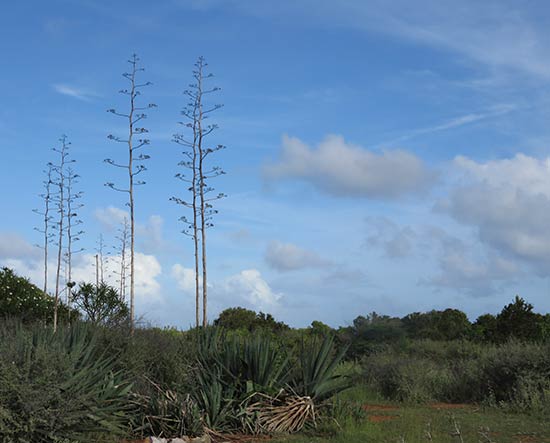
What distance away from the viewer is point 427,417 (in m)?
14.3

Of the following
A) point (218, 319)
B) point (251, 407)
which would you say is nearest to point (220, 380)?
point (251, 407)

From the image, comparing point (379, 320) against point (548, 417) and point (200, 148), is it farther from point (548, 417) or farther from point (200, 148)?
point (548, 417)

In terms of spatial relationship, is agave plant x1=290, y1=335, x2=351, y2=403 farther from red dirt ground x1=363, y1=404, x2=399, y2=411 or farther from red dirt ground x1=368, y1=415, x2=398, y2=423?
red dirt ground x1=363, y1=404, x2=399, y2=411

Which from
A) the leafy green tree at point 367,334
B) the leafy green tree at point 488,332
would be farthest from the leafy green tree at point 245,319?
the leafy green tree at point 488,332

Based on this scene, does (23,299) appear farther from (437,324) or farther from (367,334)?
(437,324)

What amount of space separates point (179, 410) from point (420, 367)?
9370 millimetres

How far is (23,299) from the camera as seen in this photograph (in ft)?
114

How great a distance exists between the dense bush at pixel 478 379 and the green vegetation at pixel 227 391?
36mm

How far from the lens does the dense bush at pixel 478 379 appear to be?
16.4 metres

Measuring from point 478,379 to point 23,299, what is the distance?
24.2m

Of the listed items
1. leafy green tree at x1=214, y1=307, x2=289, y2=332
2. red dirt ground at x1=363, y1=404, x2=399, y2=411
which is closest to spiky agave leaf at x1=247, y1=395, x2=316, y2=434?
red dirt ground at x1=363, y1=404, x2=399, y2=411

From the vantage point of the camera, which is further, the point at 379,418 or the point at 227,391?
the point at 379,418

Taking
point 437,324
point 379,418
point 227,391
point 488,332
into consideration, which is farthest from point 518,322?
point 227,391

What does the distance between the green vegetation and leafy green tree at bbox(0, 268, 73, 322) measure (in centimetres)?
1948
